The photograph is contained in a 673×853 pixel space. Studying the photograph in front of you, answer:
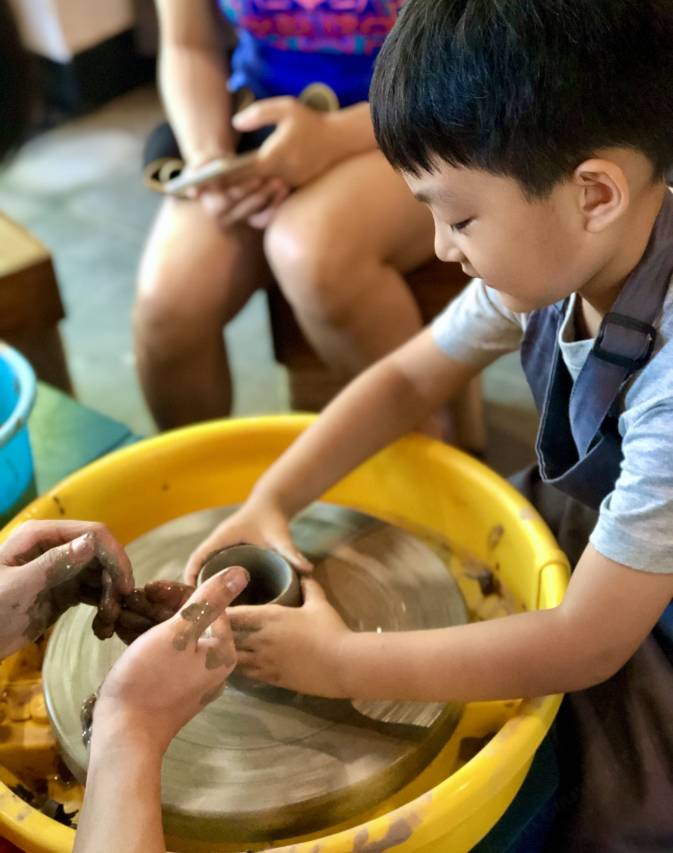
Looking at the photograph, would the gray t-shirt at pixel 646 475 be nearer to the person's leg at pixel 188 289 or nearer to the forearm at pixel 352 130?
the forearm at pixel 352 130

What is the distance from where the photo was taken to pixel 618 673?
1.13 m

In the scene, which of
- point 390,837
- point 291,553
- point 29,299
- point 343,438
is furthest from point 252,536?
point 29,299

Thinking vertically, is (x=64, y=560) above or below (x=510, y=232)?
below

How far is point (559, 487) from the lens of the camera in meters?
1.17

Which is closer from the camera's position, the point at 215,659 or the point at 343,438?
the point at 215,659

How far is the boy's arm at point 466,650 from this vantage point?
967 mm

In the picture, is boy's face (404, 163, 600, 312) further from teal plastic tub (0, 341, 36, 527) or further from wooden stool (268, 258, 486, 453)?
wooden stool (268, 258, 486, 453)

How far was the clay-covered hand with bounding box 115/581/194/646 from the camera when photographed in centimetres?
105

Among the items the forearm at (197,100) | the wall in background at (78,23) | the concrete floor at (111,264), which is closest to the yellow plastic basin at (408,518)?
the forearm at (197,100)

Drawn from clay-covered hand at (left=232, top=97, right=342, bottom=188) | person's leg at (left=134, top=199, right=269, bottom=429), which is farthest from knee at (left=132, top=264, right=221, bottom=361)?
clay-covered hand at (left=232, top=97, right=342, bottom=188)

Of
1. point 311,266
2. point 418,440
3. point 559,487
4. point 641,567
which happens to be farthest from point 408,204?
point 641,567

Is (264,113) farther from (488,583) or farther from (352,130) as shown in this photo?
(488,583)

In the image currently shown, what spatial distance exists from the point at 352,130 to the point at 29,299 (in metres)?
0.71

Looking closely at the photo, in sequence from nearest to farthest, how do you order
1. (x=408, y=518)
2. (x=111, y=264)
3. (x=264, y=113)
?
(x=408, y=518) < (x=264, y=113) < (x=111, y=264)
